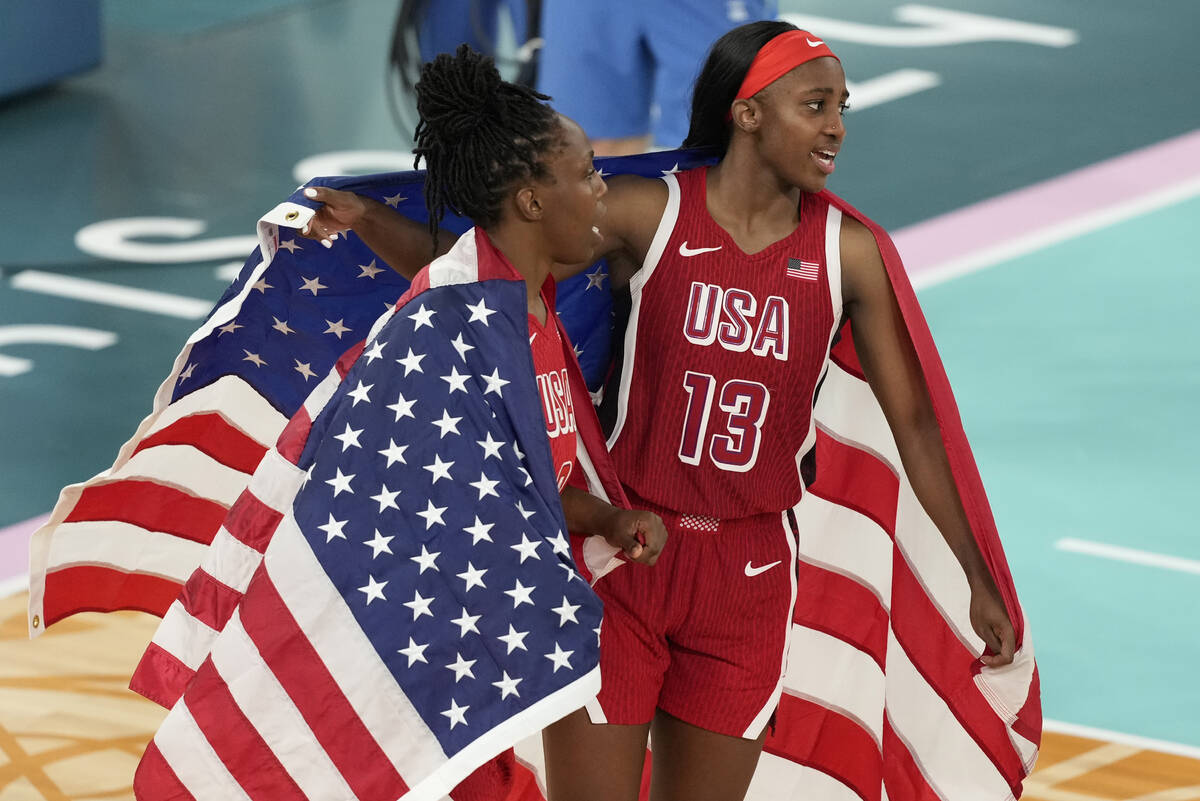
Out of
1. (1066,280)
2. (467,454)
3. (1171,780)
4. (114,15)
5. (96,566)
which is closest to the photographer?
(467,454)

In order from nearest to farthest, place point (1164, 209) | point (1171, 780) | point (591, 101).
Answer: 1. point (1171, 780)
2. point (591, 101)
3. point (1164, 209)

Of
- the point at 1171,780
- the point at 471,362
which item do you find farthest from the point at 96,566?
the point at 1171,780

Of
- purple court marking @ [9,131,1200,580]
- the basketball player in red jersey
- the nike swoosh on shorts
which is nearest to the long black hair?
the basketball player in red jersey

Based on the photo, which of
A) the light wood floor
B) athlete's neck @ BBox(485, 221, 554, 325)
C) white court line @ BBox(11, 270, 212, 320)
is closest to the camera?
athlete's neck @ BBox(485, 221, 554, 325)

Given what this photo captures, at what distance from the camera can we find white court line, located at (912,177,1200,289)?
25.4 ft

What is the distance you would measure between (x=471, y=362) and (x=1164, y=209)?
6.28m

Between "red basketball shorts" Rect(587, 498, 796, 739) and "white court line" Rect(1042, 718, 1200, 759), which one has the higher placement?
"red basketball shorts" Rect(587, 498, 796, 739)

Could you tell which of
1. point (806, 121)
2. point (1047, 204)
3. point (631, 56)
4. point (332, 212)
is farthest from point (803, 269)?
point (1047, 204)

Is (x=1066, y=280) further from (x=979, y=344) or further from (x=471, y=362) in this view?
(x=471, y=362)

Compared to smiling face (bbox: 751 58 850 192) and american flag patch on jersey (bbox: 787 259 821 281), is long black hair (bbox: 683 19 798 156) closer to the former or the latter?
smiling face (bbox: 751 58 850 192)

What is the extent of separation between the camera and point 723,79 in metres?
3.32

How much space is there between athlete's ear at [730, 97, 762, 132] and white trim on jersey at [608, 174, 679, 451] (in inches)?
7.0

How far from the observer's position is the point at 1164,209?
331 inches

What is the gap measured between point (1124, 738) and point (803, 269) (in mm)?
2037
